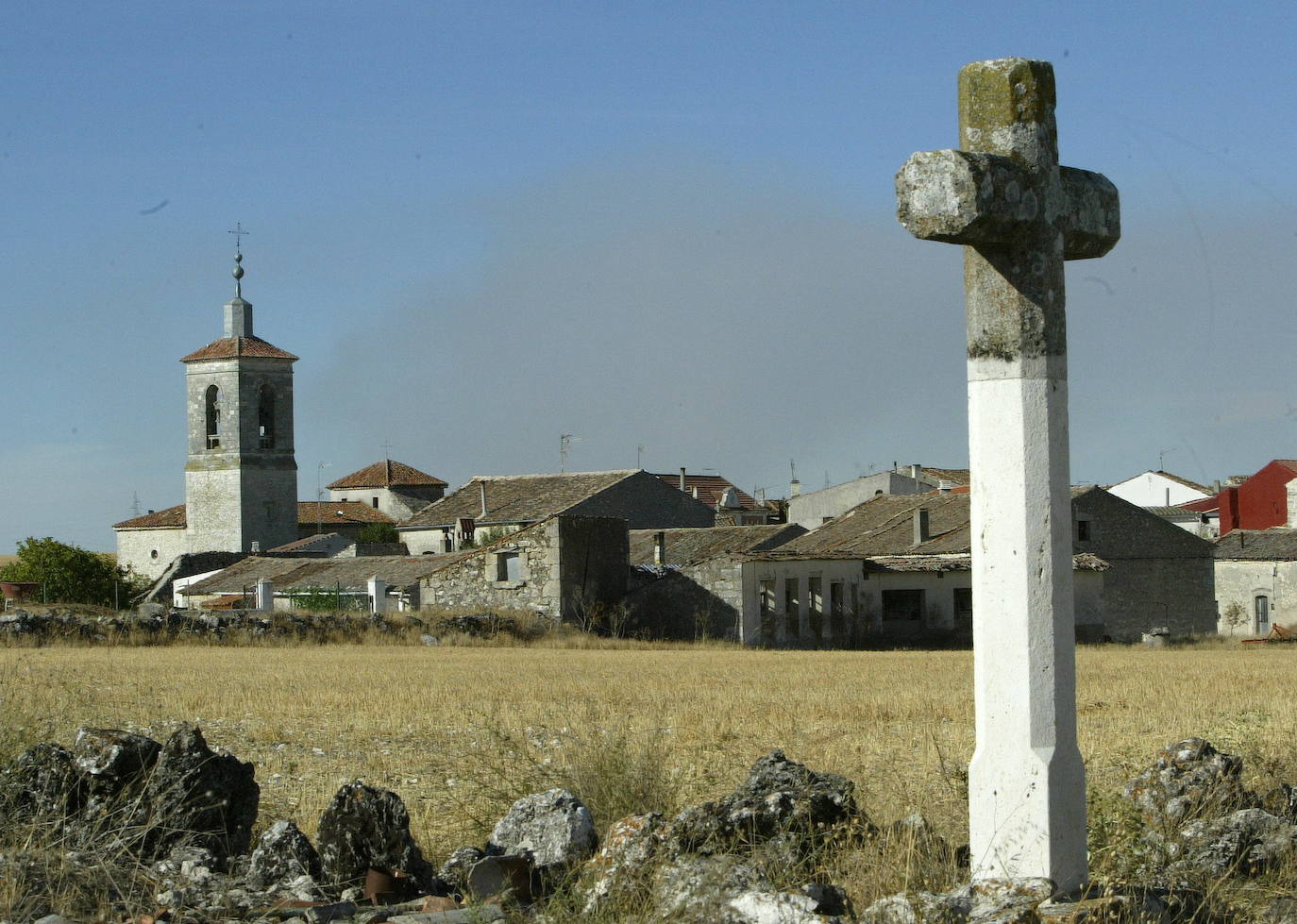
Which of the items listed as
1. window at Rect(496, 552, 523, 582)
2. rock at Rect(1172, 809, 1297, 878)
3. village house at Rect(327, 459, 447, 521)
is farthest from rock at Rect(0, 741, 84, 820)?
village house at Rect(327, 459, 447, 521)

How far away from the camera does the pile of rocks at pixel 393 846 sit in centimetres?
595

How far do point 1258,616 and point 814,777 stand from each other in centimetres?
4938

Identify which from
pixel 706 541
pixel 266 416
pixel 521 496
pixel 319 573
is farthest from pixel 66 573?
pixel 266 416

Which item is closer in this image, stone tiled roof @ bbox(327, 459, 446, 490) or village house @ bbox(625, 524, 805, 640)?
village house @ bbox(625, 524, 805, 640)

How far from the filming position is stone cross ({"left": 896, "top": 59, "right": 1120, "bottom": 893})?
5.94m

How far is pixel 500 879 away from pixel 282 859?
1012 millimetres

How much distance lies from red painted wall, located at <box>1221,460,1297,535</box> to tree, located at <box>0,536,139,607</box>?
152 feet

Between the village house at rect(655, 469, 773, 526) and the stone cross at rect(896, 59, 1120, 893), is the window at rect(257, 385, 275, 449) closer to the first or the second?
the village house at rect(655, 469, 773, 526)

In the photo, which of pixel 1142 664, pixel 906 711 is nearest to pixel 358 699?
pixel 906 711

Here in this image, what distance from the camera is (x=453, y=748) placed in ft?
37.7

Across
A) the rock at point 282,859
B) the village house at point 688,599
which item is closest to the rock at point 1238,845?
the rock at point 282,859

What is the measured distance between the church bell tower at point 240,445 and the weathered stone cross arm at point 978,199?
8628cm

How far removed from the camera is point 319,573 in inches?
1964

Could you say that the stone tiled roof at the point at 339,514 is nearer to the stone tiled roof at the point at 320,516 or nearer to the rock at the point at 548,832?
the stone tiled roof at the point at 320,516
